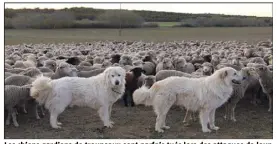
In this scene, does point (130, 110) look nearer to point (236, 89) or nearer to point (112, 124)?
point (112, 124)

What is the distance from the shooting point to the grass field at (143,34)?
4175cm

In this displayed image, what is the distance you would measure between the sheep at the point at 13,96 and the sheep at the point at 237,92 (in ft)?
17.4

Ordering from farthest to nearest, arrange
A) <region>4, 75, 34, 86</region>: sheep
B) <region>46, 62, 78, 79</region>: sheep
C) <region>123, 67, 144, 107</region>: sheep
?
1. <region>123, 67, 144, 107</region>: sheep
2. <region>46, 62, 78, 79</region>: sheep
3. <region>4, 75, 34, 86</region>: sheep

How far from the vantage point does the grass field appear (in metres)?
41.8

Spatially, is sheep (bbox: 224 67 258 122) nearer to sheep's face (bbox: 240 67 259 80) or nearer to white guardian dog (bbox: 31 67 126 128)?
sheep's face (bbox: 240 67 259 80)

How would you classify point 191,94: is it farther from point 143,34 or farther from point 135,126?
point 143,34

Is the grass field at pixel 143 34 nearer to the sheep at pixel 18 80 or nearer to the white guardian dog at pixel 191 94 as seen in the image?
the sheep at pixel 18 80

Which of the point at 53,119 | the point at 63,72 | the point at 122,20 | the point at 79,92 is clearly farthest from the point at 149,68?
the point at 122,20

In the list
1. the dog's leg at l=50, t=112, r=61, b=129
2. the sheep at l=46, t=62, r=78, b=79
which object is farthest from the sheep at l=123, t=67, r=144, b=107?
the dog's leg at l=50, t=112, r=61, b=129

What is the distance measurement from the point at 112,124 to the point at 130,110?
165cm

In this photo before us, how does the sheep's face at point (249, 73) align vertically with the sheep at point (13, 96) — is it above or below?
above

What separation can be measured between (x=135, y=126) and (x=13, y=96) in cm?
307

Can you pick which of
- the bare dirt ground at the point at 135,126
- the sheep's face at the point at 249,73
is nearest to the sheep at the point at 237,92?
the sheep's face at the point at 249,73

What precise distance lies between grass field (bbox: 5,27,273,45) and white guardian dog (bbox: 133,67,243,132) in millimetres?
29273
